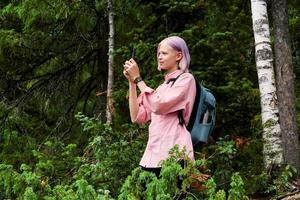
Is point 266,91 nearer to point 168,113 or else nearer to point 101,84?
point 168,113

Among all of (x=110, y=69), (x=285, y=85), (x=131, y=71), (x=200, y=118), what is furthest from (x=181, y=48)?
(x=285, y=85)

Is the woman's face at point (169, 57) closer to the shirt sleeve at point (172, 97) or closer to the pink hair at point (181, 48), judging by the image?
the pink hair at point (181, 48)

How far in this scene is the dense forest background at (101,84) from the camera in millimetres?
5648

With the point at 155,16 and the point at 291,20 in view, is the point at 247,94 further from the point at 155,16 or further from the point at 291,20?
the point at 291,20

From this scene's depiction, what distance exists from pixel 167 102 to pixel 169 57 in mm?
426

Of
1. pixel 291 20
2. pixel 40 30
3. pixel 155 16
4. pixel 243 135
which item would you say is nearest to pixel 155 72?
pixel 155 16

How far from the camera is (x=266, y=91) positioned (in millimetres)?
6922

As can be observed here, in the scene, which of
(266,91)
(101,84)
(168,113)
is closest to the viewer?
(168,113)

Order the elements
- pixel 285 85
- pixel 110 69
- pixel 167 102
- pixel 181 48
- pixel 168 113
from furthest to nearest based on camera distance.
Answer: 1. pixel 285 85
2. pixel 110 69
3. pixel 181 48
4. pixel 168 113
5. pixel 167 102

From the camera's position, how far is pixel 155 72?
7.67 meters

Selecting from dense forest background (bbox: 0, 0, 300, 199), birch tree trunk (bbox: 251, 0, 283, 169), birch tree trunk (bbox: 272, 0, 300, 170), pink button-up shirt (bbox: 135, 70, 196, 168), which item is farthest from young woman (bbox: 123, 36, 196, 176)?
birch tree trunk (bbox: 272, 0, 300, 170)

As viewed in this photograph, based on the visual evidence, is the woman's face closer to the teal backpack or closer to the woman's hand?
the teal backpack

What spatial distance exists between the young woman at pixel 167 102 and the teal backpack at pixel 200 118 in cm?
4

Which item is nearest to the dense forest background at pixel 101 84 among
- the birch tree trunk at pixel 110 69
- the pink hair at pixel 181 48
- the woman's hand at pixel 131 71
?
the birch tree trunk at pixel 110 69
